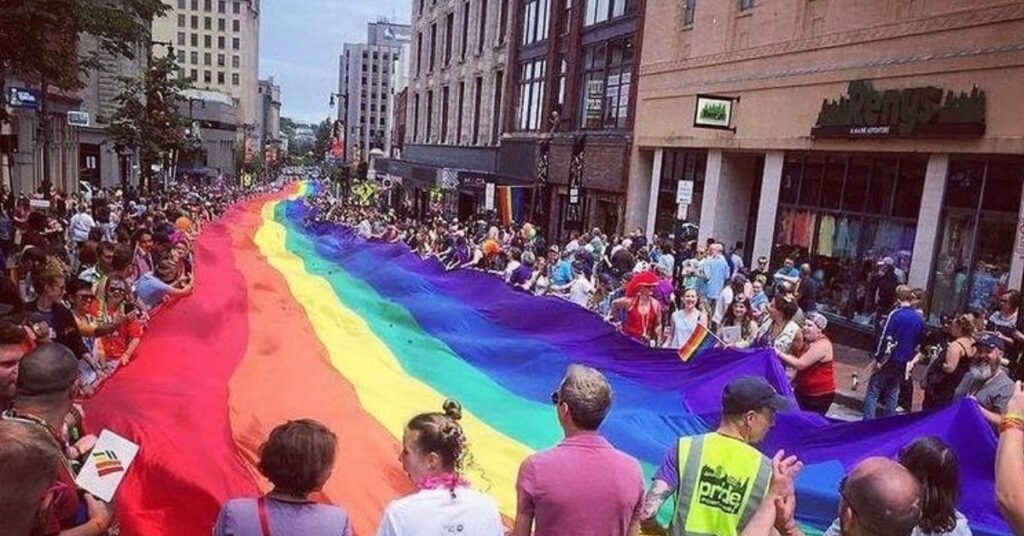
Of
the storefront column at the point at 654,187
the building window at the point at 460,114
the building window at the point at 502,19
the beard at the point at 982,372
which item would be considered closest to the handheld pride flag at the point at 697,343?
the beard at the point at 982,372

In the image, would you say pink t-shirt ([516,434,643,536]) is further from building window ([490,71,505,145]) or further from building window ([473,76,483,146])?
building window ([473,76,483,146])

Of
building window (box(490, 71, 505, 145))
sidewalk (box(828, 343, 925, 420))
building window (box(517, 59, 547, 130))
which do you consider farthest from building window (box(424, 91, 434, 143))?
sidewalk (box(828, 343, 925, 420))

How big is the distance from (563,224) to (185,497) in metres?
24.0

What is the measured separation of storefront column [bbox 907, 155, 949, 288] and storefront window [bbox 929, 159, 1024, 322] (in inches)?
4.9

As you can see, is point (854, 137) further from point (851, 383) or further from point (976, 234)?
point (851, 383)

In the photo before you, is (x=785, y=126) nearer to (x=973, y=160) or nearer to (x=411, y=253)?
(x=973, y=160)

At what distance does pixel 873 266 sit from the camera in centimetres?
1595

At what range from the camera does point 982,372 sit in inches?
305

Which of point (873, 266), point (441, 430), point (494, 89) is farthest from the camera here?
point (494, 89)

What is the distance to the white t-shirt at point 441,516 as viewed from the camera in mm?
2979

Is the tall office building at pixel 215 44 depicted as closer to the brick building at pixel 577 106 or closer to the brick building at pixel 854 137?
the brick building at pixel 577 106

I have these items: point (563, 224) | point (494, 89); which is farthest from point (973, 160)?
point (494, 89)

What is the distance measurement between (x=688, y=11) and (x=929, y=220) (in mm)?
10399

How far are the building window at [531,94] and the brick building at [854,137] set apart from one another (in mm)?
8993
